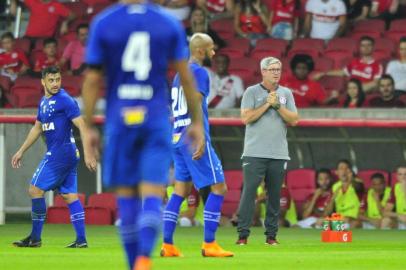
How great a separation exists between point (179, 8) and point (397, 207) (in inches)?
262

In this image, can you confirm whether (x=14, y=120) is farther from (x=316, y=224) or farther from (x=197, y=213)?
(x=316, y=224)

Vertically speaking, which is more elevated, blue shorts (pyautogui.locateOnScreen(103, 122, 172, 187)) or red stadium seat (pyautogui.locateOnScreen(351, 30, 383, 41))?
red stadium seat (pyautogui.locateOnScreen(351, 30, 383, 41))

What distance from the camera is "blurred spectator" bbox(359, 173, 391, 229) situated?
1862 centimetres

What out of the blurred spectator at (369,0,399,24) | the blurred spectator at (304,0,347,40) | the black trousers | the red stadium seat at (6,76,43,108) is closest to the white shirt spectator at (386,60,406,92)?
the blurred spectator at (304,0,347,40)

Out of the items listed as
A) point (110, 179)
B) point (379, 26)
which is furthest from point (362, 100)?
point (110, 179)

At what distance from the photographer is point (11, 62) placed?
74.1 feet

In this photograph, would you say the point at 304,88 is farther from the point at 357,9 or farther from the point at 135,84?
the point at 135,84

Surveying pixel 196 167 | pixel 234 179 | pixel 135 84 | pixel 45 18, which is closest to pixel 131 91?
pixel 135 84

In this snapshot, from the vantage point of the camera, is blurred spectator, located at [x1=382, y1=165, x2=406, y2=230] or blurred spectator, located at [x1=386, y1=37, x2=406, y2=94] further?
blurred spectator, located at [x1=386, y1=37, x2=406, y2=94]

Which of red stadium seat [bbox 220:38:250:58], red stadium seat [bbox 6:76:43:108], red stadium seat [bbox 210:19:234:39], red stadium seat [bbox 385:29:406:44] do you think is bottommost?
red stadium seat [bbox 6:76:43:108]

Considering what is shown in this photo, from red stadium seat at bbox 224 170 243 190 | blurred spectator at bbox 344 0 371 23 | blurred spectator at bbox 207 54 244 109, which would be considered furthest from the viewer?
blurred spectator at bbox 344 0 371 23

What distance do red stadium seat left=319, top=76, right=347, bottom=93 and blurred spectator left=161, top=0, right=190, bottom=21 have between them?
12.0 ft

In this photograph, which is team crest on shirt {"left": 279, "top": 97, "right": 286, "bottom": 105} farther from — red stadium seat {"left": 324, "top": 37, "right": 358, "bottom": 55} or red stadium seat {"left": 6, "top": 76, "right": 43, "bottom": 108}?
red stadium seat {"left": 6, "top": 76, "right": 43, "bottom": 108}

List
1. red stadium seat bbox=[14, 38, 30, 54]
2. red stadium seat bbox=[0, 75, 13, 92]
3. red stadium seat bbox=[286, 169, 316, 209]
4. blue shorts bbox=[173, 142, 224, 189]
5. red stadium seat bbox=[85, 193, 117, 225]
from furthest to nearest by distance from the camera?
red stadium seat bbox=[14, 38, 30, 54]
red stadium seat bbox=[0, 75, 13, 92]
red stadium seat bbox=[286, 169, 316, 209]
red stadium seat bbox=[85, 193, 117, 225]
blue shorts bbox=[173, 142, 224, 189]
